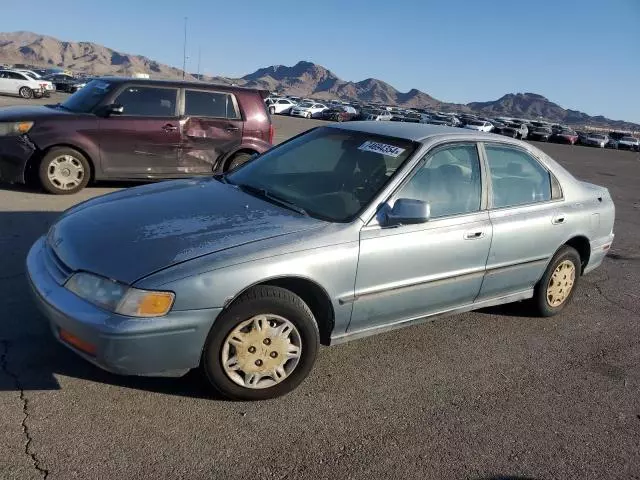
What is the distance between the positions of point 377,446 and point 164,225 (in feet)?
5.50

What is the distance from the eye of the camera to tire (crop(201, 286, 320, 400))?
3.12m

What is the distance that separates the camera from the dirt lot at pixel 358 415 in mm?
2785

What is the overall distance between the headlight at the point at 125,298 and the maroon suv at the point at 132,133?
5194mm

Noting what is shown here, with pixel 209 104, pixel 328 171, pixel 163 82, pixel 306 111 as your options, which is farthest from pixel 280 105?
pixel 328 171

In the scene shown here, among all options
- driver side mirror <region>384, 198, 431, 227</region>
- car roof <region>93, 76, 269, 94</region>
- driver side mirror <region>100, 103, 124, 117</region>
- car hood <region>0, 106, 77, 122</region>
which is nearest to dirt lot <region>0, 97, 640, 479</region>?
driver side mirror <region>384, 198, 431, 227</region>

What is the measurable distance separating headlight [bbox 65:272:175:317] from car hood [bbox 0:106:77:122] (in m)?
5.35

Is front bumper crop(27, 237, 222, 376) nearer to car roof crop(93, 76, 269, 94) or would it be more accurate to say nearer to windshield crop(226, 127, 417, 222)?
windshield crop(226, 127, 417, 222)

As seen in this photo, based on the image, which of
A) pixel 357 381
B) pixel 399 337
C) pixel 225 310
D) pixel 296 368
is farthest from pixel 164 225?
pixel 399 337

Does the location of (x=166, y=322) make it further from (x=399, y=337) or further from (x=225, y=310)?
(x=399, y=337)

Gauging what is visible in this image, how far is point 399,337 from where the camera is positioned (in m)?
4.37

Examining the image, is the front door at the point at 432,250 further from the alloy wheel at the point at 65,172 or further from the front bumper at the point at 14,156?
the front bumper at the point at 14,156

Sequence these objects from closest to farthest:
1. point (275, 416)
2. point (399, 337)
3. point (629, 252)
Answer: point (275, 416) → point (399, 337) → point (629, 252)

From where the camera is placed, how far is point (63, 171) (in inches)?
300

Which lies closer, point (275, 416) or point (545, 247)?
point (275, 416)
